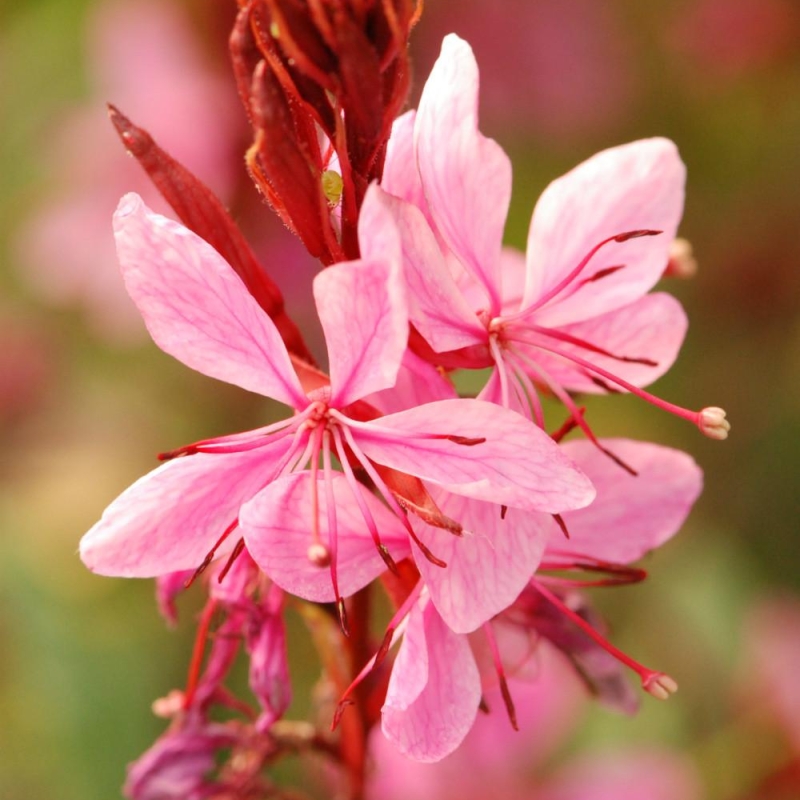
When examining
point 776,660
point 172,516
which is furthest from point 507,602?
point 776,660

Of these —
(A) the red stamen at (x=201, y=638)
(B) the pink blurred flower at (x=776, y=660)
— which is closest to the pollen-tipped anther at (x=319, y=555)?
(A) the red stamen at (x=201, y=638)

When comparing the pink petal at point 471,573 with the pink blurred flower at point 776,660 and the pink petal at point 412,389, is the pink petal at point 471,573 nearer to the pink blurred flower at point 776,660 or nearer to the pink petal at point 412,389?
the pink petal at point 412,389

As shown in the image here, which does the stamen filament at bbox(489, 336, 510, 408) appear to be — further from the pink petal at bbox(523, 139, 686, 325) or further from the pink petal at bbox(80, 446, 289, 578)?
the pink petal at bbox(80, 446, 289, 578)

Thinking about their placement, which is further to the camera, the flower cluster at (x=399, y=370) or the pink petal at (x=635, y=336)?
the pink petal at (x=635, y=336)

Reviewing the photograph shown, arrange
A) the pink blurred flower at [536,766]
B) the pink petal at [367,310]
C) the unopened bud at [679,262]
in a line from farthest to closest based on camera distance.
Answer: the pink blurred flower at [536,766]
the unopened bud at [679,262]
the pink petal at [367,310]

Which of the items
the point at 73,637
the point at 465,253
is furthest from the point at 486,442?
the point at 73,637

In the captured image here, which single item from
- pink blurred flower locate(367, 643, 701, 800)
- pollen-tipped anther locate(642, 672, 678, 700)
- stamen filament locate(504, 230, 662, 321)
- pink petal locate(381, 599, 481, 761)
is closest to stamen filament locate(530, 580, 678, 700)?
pollen-tipped anther locate(642, 672, 678, 700)

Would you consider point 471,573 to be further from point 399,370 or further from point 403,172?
point 403,172
